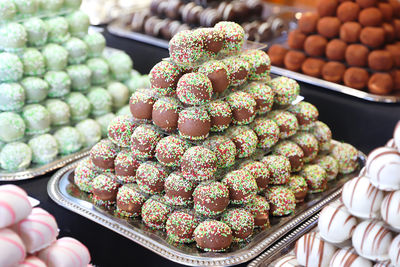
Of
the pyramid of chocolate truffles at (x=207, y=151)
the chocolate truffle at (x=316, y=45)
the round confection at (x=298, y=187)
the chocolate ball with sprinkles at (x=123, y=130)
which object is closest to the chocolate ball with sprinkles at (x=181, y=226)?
the pyramid of chocolate truffles at (x=207, y=151)

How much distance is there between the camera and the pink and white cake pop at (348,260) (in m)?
1.38

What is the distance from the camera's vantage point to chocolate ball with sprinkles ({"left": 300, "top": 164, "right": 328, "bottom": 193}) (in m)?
2.17

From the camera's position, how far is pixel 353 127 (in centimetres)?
288

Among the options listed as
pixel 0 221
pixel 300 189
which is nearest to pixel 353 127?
pixel 300 189

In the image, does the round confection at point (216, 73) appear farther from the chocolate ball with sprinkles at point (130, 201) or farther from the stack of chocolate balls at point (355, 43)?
the stack of chocolate balls at point (355, 43)

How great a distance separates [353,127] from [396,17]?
80cm

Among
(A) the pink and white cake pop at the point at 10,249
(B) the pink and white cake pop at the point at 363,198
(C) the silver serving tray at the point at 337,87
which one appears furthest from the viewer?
(C) the silver serving tray at the point at 337,87

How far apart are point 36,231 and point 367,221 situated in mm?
861

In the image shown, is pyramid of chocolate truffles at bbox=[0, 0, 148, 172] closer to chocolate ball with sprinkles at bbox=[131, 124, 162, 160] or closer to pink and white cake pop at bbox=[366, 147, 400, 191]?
chocolate ball with sprinkles at bbox=[131, 124, 162, 160]

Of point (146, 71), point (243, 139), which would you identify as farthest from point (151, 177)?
point (146, 71)

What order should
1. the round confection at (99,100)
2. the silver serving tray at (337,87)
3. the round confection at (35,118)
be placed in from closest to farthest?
the round confection at (35,118) → the round confection at (99,100) → the silver serving tray at (337,87)

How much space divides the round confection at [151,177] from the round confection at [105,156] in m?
0.20

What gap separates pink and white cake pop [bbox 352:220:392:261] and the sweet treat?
62.3 inches

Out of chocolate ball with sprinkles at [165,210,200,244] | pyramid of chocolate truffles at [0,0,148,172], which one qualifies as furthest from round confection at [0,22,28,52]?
chocolate ball with sprinkles at [165,210,200,244]
